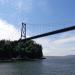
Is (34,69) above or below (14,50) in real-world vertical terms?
below

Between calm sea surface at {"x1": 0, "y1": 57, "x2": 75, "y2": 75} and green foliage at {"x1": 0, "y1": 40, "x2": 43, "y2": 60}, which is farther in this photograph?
green foliage at {"x1": 0, "y1": 40, "x2": 43, "y2": 60}

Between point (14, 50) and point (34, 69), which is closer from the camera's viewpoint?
point (34, 69)

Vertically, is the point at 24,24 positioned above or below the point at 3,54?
above

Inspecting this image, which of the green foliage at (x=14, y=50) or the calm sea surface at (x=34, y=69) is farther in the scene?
the green foliage at (x=14, y=50)

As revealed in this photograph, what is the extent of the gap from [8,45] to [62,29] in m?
37.8

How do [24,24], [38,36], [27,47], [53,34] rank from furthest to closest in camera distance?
[27,47]
[24,24]
[38,36]
[53,34]

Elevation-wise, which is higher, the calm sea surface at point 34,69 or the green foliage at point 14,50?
the green foliage at point 14,50

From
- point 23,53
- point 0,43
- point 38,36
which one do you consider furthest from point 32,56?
point 38,36

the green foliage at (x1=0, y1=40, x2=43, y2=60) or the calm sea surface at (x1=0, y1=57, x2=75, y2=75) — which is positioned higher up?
the green foliage at (x1=0, y1=40, x2=43, y2=60)

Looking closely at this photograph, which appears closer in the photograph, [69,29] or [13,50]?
[69,29]

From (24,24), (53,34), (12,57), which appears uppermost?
(24,24)

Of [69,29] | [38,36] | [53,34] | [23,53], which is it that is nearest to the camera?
[69,29]

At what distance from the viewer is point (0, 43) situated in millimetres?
76188

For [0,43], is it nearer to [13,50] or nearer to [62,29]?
[13,50]
